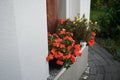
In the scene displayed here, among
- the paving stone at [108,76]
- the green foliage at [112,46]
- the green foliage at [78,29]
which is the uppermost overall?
the green foliage at [78,29]

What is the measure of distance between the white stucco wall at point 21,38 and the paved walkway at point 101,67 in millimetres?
2787

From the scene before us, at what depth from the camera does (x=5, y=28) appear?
2.16 m

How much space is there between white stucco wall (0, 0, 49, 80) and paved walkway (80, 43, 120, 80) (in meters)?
2.79

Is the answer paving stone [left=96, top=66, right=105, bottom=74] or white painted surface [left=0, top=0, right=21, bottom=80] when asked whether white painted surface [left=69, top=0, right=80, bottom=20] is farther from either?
white painted surface [left=0, top=0, right=21, bottom=80]

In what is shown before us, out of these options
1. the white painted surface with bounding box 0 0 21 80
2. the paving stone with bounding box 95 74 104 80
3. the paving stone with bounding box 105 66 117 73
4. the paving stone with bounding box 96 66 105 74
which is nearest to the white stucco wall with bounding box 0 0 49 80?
the white painted surface with bounding box 0 0 21 80

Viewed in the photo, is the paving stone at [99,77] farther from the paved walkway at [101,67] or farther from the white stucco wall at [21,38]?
the white stucco wall at [21,38]

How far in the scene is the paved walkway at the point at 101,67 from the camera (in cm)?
534

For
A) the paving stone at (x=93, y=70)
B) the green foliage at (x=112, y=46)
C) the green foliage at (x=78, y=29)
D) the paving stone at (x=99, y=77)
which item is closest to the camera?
the green foliage at (x=78, y=29)

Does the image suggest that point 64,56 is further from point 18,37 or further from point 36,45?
point 18,37

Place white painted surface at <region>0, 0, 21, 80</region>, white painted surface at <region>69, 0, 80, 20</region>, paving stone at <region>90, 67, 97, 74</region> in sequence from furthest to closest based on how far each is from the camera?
1. paving stone at <region>90, 67, 97, 74</region>
2. white painted surface at <region>69, 0, 80, 20</region>
3. white painted surface at <region>0, 0, 21, 80</region>

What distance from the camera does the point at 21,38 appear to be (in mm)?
2297

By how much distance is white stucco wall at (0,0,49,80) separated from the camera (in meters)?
2.14


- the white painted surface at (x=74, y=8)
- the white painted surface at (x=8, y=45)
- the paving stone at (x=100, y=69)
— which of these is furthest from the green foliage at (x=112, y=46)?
the white painted surface at (x=8, y=45)

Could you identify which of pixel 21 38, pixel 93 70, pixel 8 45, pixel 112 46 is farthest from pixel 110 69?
pixel 8 45
